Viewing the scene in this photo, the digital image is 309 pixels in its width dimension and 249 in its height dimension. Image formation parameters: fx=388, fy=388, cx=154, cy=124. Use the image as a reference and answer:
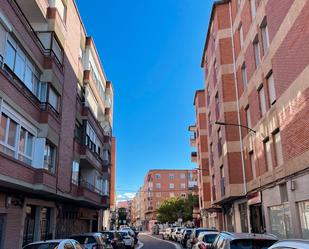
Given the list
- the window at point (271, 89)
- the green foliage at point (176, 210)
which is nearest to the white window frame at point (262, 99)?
the window at point (271, 89)

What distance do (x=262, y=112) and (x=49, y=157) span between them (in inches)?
445

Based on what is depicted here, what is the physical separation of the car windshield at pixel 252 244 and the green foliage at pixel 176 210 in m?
63.3

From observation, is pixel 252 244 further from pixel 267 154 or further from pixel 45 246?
pixel 267 154

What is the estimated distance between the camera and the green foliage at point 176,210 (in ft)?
240

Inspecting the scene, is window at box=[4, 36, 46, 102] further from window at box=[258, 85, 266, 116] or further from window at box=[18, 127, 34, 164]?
window at box=[258, 85, 266, 116]

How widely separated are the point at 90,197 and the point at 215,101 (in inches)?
501

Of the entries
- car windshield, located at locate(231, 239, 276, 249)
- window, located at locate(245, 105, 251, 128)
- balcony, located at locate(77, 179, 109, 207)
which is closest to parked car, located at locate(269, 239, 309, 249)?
car windshield, located at locate(231, 239, 276, 249)

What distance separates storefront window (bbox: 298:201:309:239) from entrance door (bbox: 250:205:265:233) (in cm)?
725

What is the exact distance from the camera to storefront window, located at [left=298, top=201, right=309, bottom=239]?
14.6m

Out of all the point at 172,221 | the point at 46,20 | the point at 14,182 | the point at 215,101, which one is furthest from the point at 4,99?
the point at 172,221

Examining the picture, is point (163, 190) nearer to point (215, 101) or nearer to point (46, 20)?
point (215, 101)

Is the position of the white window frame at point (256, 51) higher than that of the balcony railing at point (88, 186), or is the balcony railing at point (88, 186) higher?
the white window frame at point (256, 51)

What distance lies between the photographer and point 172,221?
78750 millimetres

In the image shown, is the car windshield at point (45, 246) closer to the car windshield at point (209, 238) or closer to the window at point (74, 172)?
the car windshield at point (209, 238)
